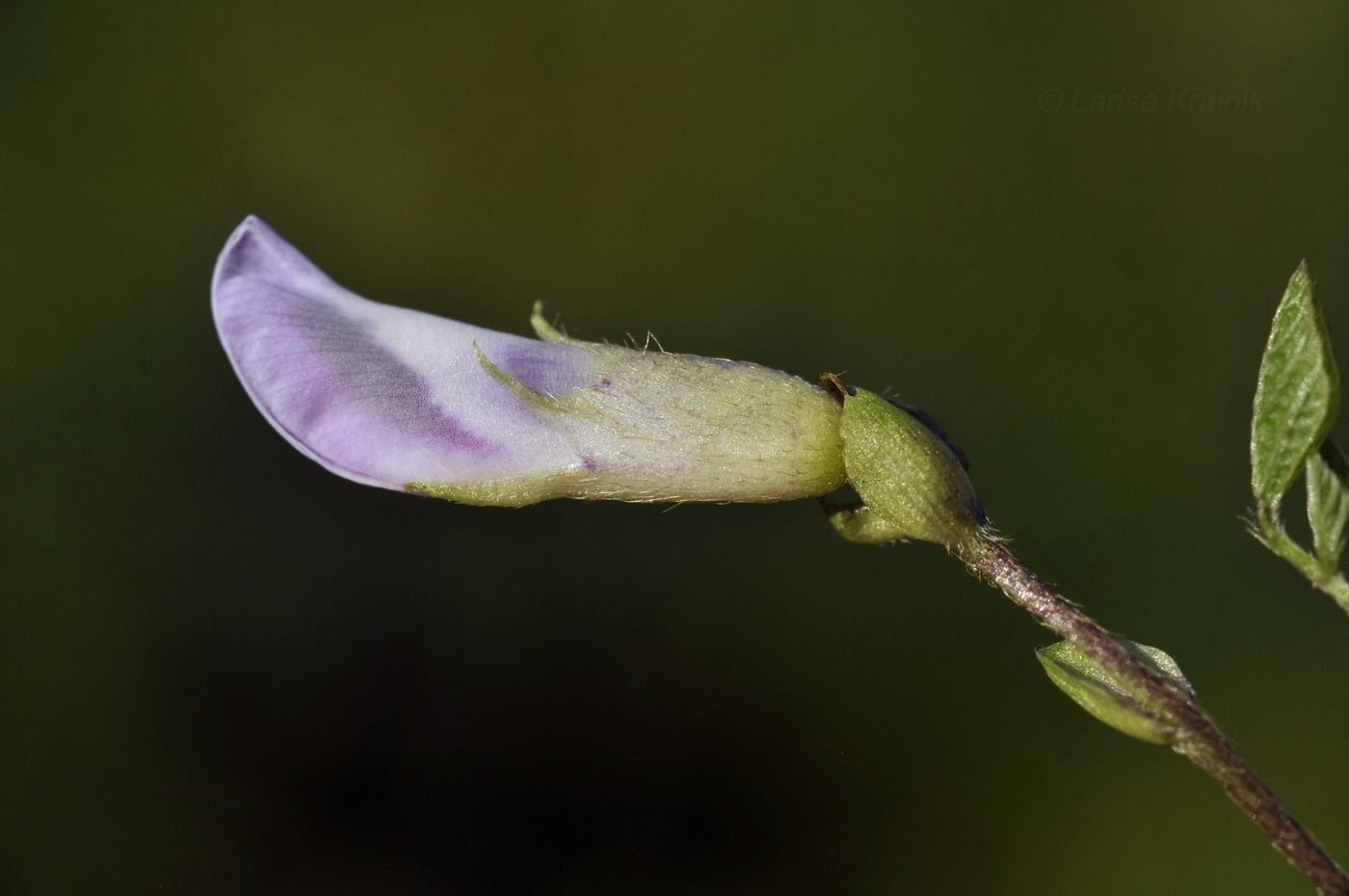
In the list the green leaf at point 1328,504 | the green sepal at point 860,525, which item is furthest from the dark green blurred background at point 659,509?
the green leaf at point 1328,504

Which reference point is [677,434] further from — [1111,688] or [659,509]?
[659,509]

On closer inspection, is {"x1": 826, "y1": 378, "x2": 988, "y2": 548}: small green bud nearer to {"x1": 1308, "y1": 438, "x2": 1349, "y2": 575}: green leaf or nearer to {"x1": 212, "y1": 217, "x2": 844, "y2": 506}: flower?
{"x1": 212, "y1": 217, "x2": 844, "y2": 506}: flower

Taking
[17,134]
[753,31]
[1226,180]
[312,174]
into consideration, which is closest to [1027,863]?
[1226,180]

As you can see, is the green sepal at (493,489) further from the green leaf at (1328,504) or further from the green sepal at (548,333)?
the green leaf at (1328,504)

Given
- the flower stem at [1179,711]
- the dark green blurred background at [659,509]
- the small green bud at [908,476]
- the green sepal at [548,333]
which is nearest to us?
the flower stem at [1179,711]

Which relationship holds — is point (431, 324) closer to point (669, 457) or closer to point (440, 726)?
point (669, 457)

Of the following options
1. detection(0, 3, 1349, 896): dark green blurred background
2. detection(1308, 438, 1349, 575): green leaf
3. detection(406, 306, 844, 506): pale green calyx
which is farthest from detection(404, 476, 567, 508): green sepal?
detection(0, 3, 1349, 896): dark green blurred background
